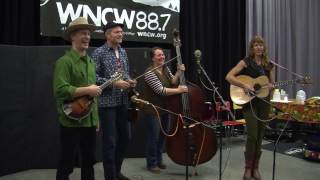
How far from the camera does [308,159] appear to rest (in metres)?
4.96

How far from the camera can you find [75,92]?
2.73 metres

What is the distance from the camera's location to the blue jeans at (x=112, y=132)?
11.1 ft

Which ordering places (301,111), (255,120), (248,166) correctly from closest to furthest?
(255,120) < (248,166) < (301,111)

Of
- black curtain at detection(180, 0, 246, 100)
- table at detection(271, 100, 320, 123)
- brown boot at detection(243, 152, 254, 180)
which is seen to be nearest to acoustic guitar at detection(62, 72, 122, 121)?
brown boot at detection(243, 152, 254, 180)

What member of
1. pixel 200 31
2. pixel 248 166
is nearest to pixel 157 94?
pixel 248 166

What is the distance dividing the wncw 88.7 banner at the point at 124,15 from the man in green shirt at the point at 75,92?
2.05m

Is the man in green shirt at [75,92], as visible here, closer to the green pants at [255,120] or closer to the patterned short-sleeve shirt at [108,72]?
the patterned short-sleeve shirt at [108,72]

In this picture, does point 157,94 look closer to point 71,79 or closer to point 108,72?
point 108,72

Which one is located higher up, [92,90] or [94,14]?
[94,14]

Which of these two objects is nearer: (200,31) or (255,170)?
(255,170)

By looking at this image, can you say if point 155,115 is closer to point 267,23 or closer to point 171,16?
point 171,16

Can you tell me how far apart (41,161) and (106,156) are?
52.7 inches

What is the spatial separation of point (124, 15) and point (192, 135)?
244 centimetres

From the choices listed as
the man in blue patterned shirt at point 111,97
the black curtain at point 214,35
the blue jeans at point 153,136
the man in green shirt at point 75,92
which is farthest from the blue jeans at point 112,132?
the black curtain at point 214,35
